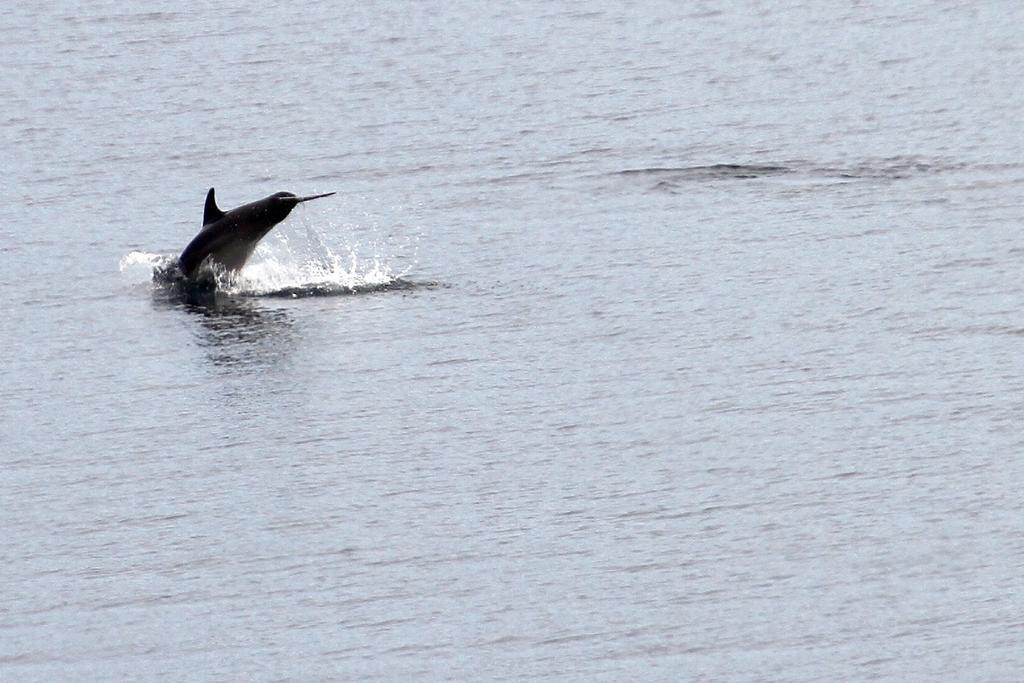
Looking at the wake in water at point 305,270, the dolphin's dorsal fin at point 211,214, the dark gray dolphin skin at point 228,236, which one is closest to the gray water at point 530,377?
the wake in water at point 305,270

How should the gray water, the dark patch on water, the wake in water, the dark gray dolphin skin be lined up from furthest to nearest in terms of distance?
the dark patch on water, the dark gray dolphin skin, the wake in water, the gray water

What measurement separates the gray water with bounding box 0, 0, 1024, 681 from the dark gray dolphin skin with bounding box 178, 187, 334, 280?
486 millimetres

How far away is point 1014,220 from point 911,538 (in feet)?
37.9

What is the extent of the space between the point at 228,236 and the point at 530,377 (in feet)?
20.3

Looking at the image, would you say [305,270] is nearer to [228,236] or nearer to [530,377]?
[228,236]

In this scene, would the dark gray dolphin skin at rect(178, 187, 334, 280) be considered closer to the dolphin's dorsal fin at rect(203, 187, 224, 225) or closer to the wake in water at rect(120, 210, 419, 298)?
the dolphin's dorsal fin at rect(203, 187, 224, 225)

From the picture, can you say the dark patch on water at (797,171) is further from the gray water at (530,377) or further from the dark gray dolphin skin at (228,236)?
the dark gray dolphin skin at (228,236)

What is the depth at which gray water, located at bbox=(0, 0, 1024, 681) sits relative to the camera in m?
20.3

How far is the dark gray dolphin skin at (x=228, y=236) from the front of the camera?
3108 cm

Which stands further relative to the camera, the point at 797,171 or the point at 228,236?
the point at 797,171

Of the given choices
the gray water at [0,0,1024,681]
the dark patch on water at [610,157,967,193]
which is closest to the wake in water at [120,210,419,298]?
the gray water at [0,0,1024,681]

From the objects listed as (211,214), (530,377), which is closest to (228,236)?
(211,214)

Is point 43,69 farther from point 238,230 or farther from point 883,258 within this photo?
point 883,258

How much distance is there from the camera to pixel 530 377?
1045 inches
